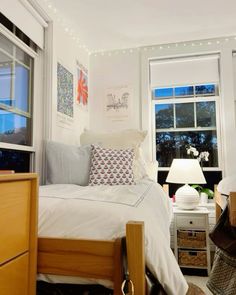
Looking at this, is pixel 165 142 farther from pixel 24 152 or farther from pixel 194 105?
pixel 24 152

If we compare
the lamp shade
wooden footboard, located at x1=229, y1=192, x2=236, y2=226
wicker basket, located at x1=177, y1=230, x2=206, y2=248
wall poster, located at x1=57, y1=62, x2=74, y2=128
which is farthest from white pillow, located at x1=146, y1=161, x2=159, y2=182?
wooden footboard, located at x1=229, y1=192, x2=236, y2=226

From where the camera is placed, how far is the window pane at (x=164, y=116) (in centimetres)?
322

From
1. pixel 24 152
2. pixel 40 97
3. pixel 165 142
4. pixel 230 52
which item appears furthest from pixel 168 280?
pixel 230 52

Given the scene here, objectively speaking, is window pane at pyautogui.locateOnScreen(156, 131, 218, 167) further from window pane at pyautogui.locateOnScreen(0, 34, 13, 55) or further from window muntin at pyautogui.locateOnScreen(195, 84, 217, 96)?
window pane at pyautogui.locateOnScreen(0, 34, 13, 55)

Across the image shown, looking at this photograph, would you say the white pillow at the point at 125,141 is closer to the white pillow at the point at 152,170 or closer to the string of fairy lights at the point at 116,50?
the white pillow at the point at 152,170

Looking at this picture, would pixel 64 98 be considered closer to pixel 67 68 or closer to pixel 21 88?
pixel 67 68

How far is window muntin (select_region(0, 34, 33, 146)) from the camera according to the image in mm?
1986

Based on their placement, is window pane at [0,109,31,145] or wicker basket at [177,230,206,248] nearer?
window pane at [0,109,31,145]

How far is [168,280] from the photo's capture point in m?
0.92

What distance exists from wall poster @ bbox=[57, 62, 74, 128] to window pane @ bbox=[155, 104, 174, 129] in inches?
42.1

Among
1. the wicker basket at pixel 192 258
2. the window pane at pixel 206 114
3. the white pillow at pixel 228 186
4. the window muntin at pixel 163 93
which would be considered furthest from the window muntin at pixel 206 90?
the wicker basket at pixel 192 258

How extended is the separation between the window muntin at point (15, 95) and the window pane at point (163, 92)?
5.11 ft

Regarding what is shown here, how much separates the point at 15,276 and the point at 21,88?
66.4 inches

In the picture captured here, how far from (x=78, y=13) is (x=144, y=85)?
1111mm
